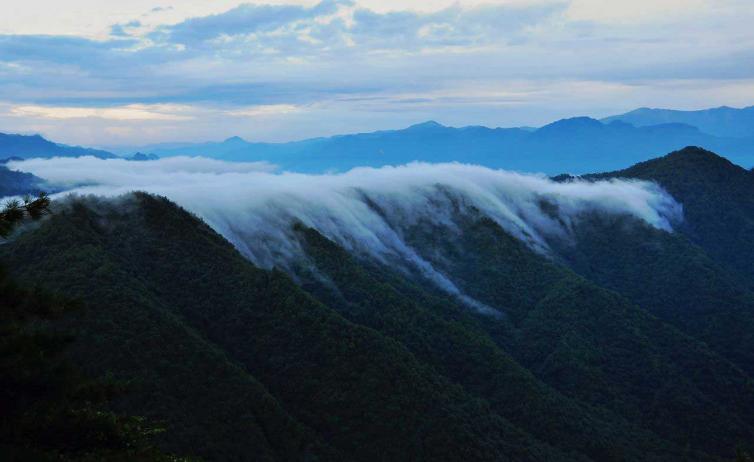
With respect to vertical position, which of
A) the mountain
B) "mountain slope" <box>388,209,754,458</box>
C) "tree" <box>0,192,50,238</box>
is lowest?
"mountain slope" <box>388,209,754,458</box>

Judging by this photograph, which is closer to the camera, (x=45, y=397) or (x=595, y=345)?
(x=45, y=397)

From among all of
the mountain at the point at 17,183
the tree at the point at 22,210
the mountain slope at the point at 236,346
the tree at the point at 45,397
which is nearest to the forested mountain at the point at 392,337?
the mountain slope at the point at 236,346

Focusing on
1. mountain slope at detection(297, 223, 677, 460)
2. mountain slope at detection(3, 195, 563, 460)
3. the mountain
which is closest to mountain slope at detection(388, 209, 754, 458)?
mountain slope at detection(297, 223, 677, 460)

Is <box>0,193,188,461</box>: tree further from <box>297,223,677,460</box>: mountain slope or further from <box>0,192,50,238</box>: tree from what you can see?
<box>297,223,677,460</box>: mountain slope

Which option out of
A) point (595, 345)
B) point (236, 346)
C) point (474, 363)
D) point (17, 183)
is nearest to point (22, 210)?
point (236, 346)

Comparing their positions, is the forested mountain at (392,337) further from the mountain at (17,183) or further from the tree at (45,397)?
the mountain at (17,183)

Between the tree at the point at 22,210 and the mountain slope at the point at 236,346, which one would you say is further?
the mountain slope at the point at 236,346

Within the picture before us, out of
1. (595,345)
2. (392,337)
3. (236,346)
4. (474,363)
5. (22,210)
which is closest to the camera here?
(22,210)

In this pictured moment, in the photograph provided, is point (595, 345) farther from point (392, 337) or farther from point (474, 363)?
point (392, 337)

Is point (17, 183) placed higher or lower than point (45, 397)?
higher
